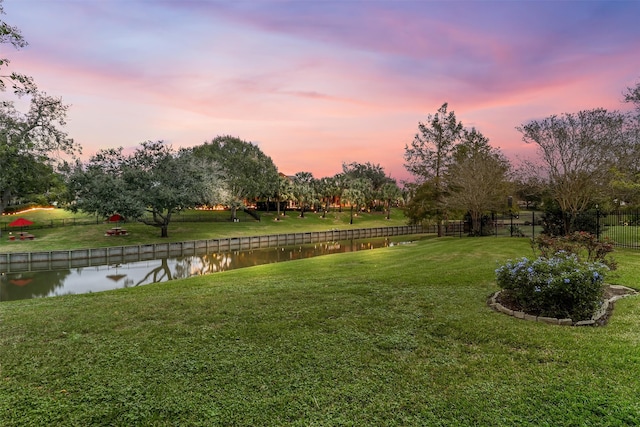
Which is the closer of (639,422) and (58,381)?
(639,422)

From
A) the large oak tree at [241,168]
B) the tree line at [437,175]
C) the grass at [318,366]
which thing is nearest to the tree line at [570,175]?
the tree line at [437,175]

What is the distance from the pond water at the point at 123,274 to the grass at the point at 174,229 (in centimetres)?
764

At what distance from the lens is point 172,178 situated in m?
39.5

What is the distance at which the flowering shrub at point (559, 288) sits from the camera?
673cm

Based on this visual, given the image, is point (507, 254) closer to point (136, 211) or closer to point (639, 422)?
point (639, 422)

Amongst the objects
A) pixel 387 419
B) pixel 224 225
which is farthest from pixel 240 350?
pixel 224 225

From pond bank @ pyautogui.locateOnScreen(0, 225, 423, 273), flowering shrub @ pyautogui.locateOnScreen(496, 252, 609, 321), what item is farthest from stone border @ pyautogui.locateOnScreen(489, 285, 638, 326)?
pond bank @ pyautogui.locateOnScreen(0, 225, 423, 273)

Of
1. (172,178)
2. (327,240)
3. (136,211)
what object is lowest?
(327,240)

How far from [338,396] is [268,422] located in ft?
2.96

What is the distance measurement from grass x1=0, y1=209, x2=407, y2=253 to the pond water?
25.1ft

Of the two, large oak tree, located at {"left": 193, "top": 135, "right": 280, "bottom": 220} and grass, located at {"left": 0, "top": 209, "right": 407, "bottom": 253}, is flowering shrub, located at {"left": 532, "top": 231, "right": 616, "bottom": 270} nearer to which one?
grass, located at {"left": 0, "top": 209, "right": 407, "bottom": 253}

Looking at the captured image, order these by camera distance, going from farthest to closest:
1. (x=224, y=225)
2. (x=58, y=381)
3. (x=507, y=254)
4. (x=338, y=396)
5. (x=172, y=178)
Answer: (x=224, y=225) < (x=172, y=178) < (x=507, y=254) < (x=58, y=381) < (x=338, y=396)

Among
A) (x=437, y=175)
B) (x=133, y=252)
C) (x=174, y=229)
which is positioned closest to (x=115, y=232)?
(x=174, y=229)

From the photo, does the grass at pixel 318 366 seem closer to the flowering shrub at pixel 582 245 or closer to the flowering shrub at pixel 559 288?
the flowering shrub at pixel 559 288
